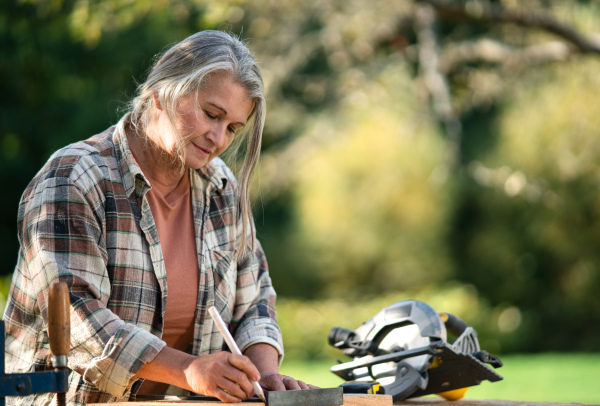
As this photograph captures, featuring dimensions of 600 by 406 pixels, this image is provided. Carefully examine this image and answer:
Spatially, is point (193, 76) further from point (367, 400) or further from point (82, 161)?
point (367, 400)

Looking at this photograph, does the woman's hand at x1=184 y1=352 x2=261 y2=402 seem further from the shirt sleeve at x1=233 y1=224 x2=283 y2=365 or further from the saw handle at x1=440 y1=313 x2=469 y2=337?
the saw handle at x1=440 y1=313 x2=469 y2=337

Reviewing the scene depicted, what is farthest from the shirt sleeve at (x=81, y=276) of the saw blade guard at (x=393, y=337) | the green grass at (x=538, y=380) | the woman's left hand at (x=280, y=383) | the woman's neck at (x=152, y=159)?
the green grass at (x=538, y=380)

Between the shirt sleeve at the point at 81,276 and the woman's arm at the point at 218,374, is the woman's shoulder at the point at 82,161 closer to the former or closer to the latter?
the shirt sleeve at the point at 81,276

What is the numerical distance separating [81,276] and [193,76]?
633 millimetres

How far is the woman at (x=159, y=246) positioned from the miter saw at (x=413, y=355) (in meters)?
0.33

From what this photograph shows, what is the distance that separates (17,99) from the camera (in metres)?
11.9

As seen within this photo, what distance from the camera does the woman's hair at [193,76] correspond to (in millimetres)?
2031

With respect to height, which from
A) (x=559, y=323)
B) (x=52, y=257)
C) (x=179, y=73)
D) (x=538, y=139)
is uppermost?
(x=538, y=139)

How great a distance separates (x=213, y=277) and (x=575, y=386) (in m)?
5.79

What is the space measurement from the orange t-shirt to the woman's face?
0.15m

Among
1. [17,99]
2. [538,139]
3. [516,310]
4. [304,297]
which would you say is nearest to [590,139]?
[538,139]

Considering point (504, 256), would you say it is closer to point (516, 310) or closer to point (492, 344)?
point (516, 310)

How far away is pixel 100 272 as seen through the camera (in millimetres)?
1855

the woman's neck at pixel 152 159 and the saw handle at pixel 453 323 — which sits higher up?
the woman's neck at pixel 152 159
